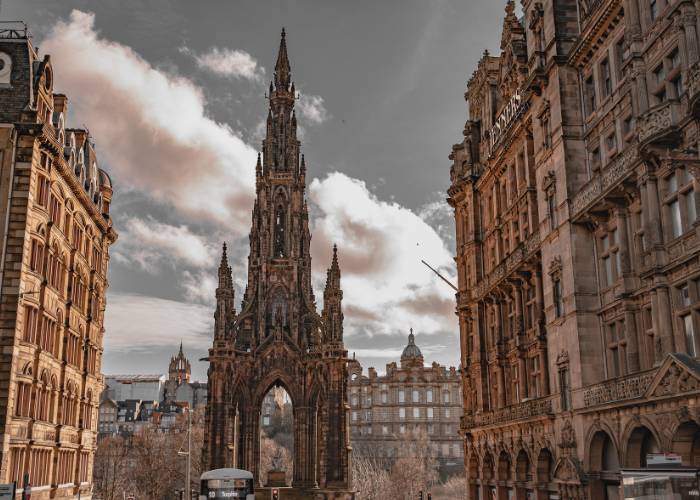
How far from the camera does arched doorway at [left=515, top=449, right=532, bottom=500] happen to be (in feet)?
129

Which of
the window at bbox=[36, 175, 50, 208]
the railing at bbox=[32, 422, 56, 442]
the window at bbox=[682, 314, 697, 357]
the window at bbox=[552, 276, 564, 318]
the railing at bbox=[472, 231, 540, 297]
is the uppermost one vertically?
the window at bbox=[36, 175, 50, 208]

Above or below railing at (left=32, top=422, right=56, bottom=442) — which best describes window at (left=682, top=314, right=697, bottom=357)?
above

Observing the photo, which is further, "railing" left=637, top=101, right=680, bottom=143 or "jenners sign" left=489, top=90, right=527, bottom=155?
"jenners sign" left=489, top=90, right=527, bottom=155

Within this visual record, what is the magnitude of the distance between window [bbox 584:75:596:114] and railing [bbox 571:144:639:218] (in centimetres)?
395

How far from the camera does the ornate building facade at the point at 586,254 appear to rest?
81.8 feet

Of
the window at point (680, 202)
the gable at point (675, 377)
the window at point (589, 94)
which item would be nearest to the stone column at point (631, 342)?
the gable at point (675, 377)

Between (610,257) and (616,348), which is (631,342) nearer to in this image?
(616,348)

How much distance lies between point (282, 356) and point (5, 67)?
183 feet

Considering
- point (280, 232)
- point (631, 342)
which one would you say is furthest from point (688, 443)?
point (280, 232)

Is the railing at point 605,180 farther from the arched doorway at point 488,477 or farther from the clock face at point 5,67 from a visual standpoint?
the clock face at point 5,67

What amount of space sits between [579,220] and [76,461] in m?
34.1

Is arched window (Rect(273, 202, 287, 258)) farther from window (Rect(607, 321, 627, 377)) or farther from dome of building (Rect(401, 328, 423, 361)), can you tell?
dome of building (Rect(401, 328, 423, 361))

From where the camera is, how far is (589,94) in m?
34.1

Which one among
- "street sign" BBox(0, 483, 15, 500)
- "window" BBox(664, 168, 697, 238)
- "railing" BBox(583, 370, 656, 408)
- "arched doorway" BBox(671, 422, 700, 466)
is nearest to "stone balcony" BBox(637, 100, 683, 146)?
"window" BBox(664, 168, 697, 238)
